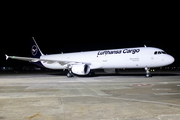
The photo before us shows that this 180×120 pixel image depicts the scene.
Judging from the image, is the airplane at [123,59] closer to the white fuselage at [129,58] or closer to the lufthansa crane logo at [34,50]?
the white fuselage at [129,58]

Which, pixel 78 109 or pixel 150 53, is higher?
pixel 150 53

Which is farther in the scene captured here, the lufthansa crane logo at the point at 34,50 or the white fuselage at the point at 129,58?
the lufthansa crane logo at the point at 34,50

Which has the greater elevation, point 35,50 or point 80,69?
point 35,50

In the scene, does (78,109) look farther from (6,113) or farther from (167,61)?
(167,61)

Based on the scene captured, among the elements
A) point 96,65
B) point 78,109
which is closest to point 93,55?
point 96,65

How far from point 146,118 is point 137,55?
622 inches

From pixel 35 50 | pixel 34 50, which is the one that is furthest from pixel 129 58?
pixel 34 50

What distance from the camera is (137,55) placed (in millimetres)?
19328

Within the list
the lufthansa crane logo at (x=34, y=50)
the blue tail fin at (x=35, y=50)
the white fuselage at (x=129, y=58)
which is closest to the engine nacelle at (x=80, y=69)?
the white fuselage at (x=129, y=58)

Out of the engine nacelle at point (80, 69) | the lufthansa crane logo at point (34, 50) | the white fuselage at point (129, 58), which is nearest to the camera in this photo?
the white fuselage at point (129, 58)

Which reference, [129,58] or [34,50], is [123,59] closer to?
[129,58]

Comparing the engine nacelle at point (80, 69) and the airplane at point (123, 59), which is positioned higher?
the airplane at point (123, 59)

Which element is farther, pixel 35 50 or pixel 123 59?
pixel 35 50

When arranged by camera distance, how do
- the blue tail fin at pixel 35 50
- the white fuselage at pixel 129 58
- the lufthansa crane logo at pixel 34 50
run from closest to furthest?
the white fuselage at pixel 129 58, the blue tail fin at pixel 35 50, the lufthansa crane logo at pixel 34 50
